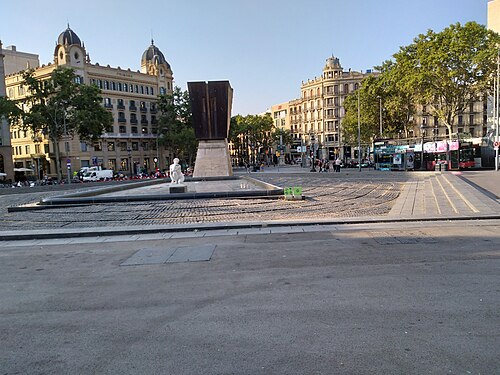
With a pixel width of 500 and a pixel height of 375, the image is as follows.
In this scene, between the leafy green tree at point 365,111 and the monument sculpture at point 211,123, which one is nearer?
the monument sculpture at point 211,123

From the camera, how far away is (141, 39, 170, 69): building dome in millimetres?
81500

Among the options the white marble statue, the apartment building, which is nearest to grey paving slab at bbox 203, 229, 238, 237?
the white marble statue

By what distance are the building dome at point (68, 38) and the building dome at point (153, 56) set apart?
1746cm

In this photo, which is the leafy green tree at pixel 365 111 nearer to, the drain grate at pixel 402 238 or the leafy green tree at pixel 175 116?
the leafy green tree at pixel 175 116

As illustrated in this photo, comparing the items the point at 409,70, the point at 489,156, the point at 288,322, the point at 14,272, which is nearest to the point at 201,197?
the point at 14,272

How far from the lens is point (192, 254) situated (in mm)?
8500

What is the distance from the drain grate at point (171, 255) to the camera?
26.3 feet

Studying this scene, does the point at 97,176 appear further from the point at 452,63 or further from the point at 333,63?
the point at 333,63

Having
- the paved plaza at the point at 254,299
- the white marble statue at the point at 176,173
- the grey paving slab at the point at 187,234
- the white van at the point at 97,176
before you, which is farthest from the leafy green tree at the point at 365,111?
the paved plaza at the point at 254,299

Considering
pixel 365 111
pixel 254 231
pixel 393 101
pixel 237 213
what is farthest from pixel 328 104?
pixel 254 231

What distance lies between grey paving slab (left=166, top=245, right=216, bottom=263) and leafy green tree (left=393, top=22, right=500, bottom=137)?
38.4 m

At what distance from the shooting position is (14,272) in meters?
7.66

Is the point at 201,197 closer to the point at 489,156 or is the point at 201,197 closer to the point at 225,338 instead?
the point at 225,338

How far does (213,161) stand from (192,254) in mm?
24770
